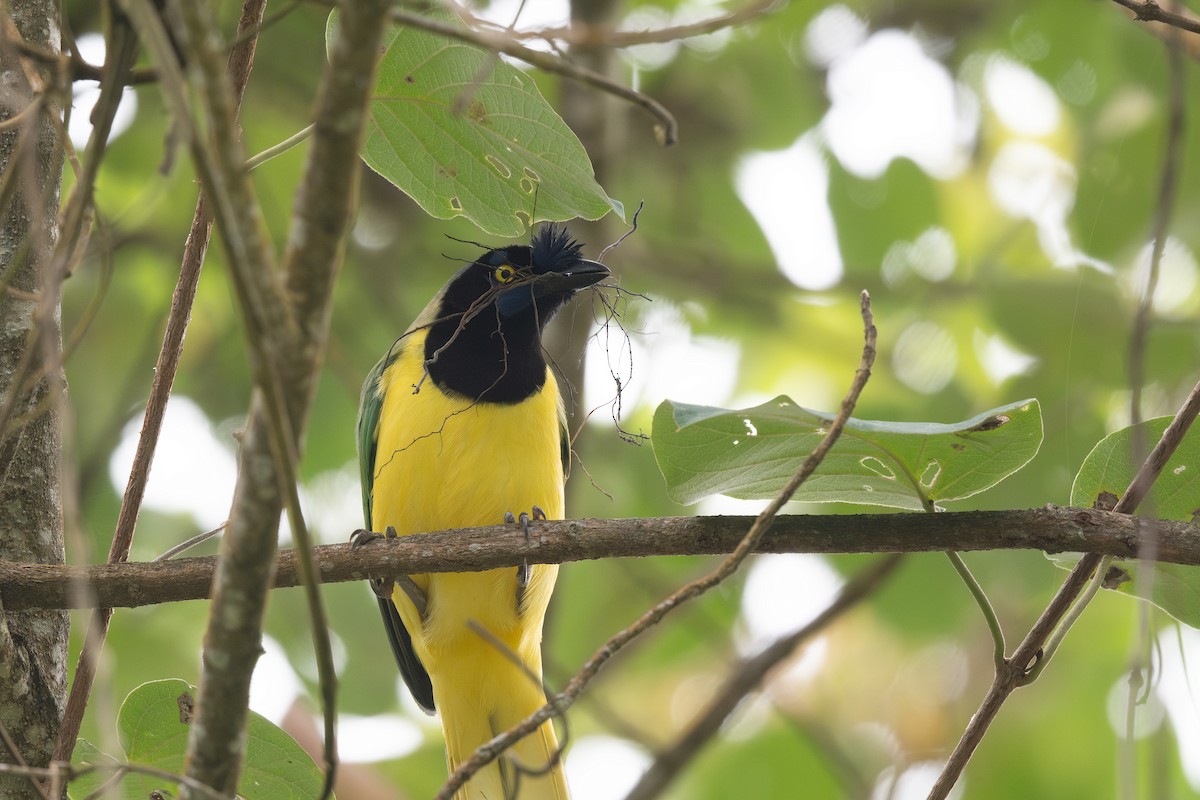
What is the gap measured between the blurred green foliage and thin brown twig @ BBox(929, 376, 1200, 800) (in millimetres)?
2044

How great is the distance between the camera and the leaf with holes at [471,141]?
225 cm

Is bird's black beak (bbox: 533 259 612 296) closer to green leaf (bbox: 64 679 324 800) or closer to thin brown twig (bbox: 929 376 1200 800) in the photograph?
green leaf (bbox: 64 679 324 800)

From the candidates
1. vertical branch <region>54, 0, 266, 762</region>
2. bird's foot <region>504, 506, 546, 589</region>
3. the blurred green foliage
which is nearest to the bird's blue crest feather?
the blurred green foliage

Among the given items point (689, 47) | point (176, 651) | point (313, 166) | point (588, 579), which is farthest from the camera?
point (689, 47)

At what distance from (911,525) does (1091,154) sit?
140 inches

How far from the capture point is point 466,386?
12.1 feet

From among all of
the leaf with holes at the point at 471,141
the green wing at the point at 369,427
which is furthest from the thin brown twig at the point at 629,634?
the green wing at the point at 369,427

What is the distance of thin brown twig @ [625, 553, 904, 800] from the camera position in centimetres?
411

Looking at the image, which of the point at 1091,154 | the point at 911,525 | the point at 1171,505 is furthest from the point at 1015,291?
the point at 911,525

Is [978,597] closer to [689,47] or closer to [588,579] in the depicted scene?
[588,579]

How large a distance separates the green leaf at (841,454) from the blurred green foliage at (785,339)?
177 cm

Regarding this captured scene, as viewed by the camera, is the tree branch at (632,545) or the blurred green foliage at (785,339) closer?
the tree branch at (632,545)

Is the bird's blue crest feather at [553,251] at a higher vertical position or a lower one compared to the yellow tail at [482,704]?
higher

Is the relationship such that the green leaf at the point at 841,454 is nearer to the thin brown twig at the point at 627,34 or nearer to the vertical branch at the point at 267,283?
the thin brown twig at the point at 627,34
